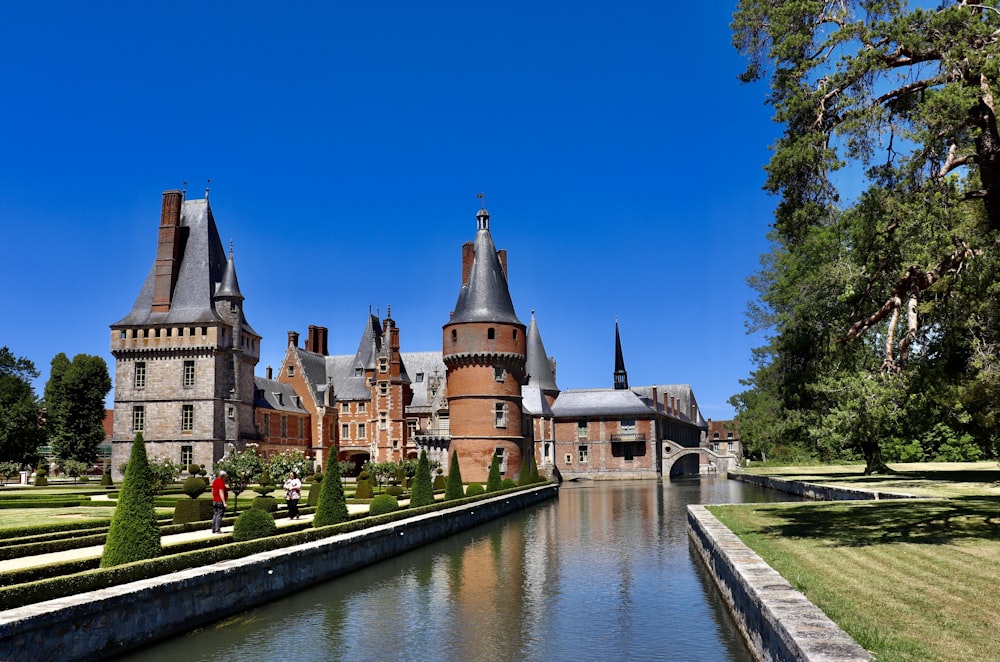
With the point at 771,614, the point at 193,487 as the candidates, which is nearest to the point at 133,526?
the point at 771,614

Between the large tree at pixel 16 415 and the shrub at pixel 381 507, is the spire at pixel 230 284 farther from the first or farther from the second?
the shrub at pixel 381 507

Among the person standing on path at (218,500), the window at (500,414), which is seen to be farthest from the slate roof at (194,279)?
the person standing on path at (218,500)

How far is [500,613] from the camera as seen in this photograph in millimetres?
12500

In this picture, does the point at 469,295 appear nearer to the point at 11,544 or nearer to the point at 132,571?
the point at 11,544

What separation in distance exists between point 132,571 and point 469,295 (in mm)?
33353

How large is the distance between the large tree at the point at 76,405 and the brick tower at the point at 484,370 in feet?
110

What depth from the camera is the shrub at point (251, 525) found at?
1447cm

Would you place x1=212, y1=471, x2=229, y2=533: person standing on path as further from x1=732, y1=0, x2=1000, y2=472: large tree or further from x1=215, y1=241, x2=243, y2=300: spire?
x1=215, y1=241, x2=243, y2=300: spire

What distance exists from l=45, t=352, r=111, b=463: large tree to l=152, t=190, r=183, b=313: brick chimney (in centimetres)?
1667

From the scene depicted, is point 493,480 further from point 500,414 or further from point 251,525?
point 251,525

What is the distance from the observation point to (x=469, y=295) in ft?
143

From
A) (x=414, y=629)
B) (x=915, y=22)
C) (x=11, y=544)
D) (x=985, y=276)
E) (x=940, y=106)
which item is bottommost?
(x=414, y=629)

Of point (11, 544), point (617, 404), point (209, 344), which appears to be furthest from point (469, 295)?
point (11, 544)

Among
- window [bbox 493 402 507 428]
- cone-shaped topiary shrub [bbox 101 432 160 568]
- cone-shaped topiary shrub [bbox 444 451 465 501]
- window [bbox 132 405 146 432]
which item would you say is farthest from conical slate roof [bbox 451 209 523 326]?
cone-shaped topiary shrub [bbox 101 432 160 568]
